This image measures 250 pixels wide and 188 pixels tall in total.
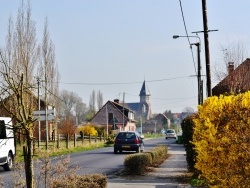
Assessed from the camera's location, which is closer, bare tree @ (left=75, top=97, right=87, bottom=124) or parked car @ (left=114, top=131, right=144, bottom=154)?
parked car @ (left=114, top=131, right=144, bottom=154)

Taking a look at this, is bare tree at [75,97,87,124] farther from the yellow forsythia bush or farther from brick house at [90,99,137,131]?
the yellow forsythia bush

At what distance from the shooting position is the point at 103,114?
107312 mm

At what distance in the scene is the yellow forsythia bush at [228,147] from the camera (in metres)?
8.20

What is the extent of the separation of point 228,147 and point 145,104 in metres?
160

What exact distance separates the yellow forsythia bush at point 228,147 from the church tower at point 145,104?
155m

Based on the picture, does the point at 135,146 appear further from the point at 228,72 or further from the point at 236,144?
the point at 236,144

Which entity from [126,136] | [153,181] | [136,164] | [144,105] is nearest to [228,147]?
[153,181]

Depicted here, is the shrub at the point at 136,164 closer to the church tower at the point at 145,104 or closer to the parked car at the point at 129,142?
the parked car at the point at 129,142

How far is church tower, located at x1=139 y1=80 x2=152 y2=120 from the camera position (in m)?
166

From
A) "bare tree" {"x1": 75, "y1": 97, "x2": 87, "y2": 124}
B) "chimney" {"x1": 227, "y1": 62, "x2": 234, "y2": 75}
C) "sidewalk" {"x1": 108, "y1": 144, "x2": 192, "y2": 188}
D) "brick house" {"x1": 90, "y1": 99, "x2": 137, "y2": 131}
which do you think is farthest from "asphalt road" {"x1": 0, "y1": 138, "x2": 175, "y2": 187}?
"bare tree" {"x1": 75, "y1": 97, "x2": 87, "y2": 124}

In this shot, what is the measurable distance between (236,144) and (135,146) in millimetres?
28008

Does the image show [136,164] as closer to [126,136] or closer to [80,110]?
[126,136]

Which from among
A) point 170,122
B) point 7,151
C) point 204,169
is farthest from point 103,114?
point 204,169

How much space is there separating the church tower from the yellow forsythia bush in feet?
507
